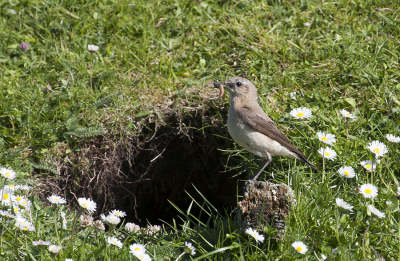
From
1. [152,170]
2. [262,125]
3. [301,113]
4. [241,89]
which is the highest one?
[301,113]

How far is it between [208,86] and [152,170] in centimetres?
163

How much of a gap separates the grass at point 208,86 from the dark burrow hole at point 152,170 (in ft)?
0.73

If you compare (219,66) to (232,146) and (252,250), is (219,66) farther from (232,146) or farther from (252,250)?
(252,250)

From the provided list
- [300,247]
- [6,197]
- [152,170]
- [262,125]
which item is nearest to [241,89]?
[262,125]

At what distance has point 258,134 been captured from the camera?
5.40m

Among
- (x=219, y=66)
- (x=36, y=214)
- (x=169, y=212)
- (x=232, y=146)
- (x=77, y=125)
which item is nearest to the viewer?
(x=36, y=214)

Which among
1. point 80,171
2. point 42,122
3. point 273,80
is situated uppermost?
point 273,80

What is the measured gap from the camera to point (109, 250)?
12.9 feet

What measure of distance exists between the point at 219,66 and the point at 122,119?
1.73 m

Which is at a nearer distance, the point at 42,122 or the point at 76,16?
the point at 42,122

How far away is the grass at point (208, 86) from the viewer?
4.20 m

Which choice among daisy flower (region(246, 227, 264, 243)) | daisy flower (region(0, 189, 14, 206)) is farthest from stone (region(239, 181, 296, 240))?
daisy flower (region(0, 189, 14, 206))

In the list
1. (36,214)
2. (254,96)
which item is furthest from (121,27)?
(36,214)

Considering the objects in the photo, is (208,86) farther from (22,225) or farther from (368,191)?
(22,225)
